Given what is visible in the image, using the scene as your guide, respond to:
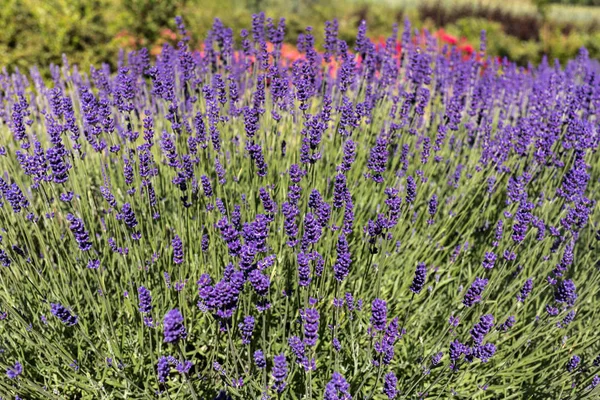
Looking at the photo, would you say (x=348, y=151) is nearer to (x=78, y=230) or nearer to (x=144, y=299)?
(x=144, y=299)

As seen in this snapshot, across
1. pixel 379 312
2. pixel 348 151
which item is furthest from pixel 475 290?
pixel 348 151

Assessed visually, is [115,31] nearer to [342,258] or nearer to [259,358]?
[342,258]

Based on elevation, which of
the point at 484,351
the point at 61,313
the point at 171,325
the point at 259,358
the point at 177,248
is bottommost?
the point at 484,351

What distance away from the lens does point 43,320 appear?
240 cm

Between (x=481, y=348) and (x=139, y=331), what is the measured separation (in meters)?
1.78

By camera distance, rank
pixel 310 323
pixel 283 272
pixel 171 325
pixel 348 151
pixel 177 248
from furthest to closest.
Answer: pixel 283 272, pixel 348 151, pixel 177 248, pixel 310 323, pixel 171 325

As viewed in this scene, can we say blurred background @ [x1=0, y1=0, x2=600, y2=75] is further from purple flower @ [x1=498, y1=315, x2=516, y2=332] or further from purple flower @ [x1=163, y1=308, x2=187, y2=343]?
purple flower @ [x1=498, y1=315, x2=516, y2=332]

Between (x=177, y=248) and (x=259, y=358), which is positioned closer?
(x=259, y=358)

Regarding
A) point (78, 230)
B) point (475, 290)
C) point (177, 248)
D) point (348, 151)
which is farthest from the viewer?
point (348, 151)

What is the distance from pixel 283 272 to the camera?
2.83 m

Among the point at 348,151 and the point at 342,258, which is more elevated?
the point at 348,151

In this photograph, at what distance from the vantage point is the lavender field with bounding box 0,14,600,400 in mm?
2068

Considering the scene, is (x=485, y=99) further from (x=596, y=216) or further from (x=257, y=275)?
(x=257, y=275)

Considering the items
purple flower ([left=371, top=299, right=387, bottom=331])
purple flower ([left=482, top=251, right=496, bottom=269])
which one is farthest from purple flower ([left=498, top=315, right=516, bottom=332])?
purple flower ([left=371, top=299, right=387, bottom=331])
